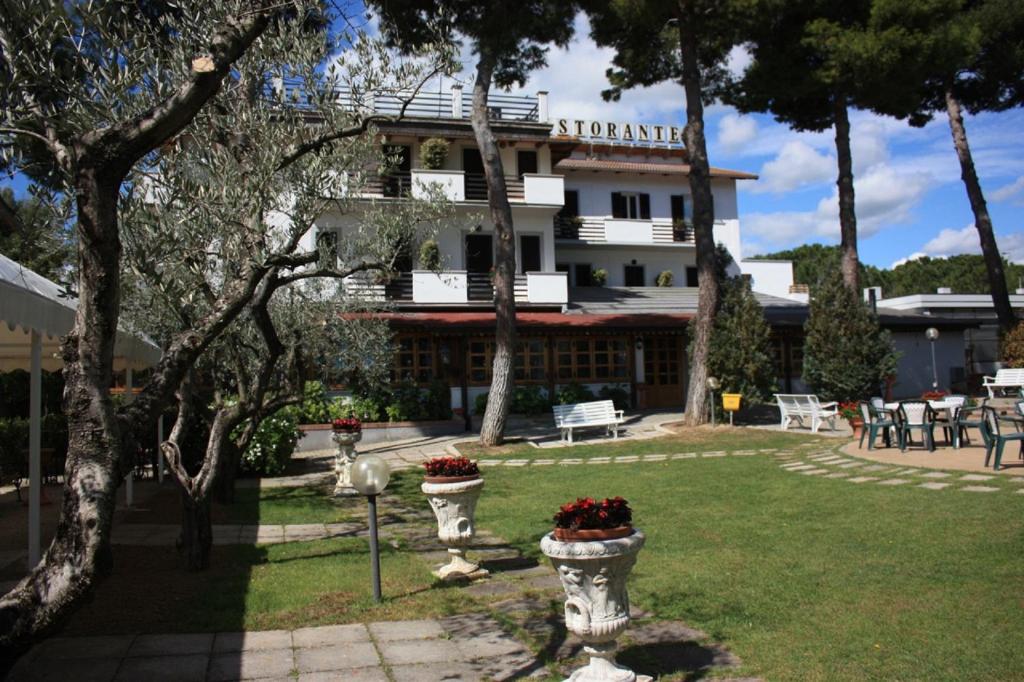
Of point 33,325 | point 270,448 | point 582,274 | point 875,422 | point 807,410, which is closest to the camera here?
point 33,325

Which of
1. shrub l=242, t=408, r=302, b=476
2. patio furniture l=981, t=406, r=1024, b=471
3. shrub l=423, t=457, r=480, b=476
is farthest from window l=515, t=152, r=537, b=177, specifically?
shrub l=423, t=457, r=480, b=476

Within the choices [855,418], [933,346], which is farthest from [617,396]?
[933,346]

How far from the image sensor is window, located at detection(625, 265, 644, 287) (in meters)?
30.8

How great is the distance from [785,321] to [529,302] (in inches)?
308

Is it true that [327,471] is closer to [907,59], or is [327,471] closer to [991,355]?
[907,59]

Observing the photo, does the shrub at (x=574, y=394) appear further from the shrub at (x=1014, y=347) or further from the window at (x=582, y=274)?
the shrub at (x=1014, y=347)

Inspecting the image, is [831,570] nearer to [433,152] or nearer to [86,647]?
[86,647]

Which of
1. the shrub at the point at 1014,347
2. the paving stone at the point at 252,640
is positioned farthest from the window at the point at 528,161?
the paving stone at the point at 252,640

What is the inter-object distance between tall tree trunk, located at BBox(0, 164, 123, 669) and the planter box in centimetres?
1508

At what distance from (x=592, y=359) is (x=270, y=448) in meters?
12.7

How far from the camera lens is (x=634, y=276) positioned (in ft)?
101

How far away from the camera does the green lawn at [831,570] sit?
15.1 feet

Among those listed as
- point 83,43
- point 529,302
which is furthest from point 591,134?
point 83,43

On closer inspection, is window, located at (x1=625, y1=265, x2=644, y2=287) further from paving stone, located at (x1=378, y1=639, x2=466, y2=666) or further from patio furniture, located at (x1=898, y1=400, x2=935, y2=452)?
paving stone, located at (x1=378, y1=639, x2=466, y2=666)
